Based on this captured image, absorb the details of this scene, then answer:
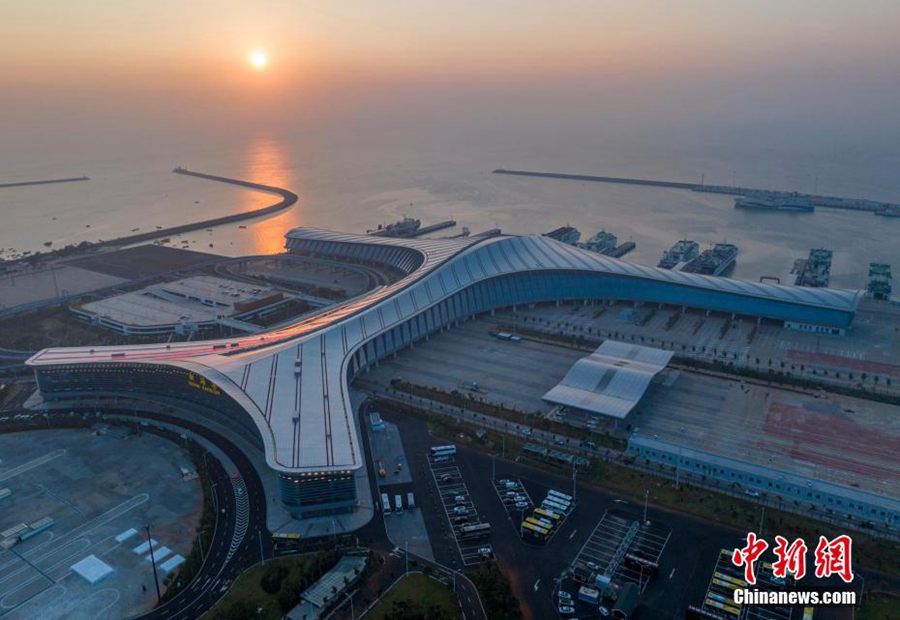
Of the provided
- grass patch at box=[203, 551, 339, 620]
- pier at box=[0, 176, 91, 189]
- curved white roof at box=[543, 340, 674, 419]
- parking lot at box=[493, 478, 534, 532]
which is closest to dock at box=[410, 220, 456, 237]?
curved white roof at box=[543, 340, 674, 419]

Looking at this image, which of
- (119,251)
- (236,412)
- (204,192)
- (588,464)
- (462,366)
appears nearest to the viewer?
(588,464)

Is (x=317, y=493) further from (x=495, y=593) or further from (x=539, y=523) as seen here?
(x=539, y=523)

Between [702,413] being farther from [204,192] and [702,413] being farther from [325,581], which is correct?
[204,192]

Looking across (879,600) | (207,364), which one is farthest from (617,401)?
(207,364)

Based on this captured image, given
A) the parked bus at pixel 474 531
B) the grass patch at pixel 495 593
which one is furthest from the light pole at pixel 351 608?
the parked bus at pixel 474 531

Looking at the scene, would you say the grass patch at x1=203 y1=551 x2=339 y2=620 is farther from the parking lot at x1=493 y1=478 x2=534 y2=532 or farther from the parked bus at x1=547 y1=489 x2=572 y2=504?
the parked bus at x1=547 y1=489 x2=572 y2=504

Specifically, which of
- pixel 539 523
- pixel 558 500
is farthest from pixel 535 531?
pixel 558 500

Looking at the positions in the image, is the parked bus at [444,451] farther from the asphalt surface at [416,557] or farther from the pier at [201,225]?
the pier at [201,225]
